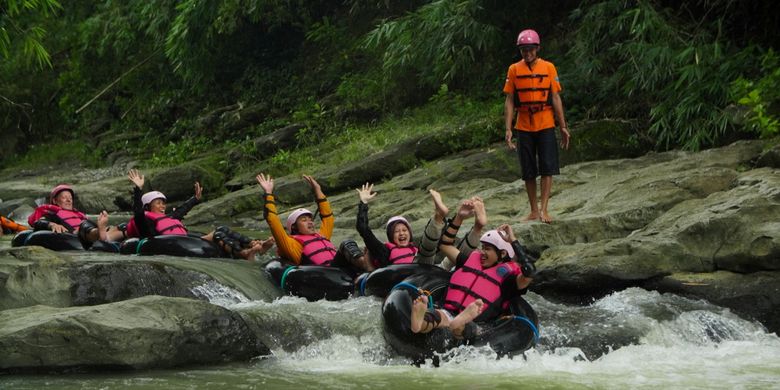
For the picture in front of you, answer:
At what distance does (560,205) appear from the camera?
386 inches

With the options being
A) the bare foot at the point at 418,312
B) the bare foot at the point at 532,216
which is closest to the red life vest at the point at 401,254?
the bare foot at the point at 532,216

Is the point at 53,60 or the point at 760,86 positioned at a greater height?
the point at 53,60

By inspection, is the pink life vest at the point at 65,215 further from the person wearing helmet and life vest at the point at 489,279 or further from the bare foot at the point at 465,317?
the bare foot at the point at 465,317

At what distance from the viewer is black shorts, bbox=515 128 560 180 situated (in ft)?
29.1

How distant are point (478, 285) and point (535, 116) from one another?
251 centimetres

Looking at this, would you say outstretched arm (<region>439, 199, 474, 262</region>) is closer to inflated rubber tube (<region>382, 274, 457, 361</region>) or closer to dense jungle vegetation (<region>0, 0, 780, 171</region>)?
inflated rubber tube (<region>382, 274, 457, 361</region>)

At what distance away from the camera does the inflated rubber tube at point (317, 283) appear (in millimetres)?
8289

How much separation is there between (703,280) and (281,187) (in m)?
7.97

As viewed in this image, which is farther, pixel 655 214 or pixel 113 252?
pixel 113 252

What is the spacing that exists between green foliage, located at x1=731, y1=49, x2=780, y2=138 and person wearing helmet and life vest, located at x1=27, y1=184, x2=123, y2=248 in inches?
263

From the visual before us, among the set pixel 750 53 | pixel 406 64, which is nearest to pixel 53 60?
pixel 406 64

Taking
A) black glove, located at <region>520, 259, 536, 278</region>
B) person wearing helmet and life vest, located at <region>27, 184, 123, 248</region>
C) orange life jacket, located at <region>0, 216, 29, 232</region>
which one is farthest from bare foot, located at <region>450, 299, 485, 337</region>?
orange life jacket, located at <region>0, 216, 29, 232</region>

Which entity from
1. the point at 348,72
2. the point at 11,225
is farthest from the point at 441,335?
the point at 348,72

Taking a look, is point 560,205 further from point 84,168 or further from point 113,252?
point 84,168
